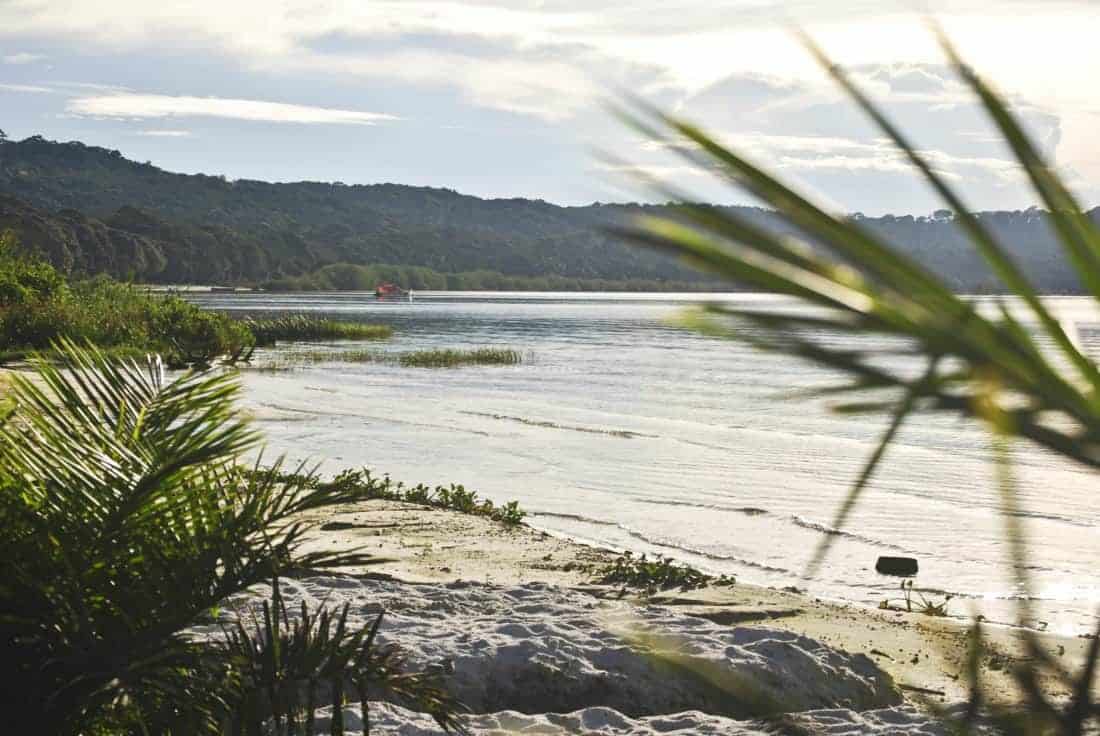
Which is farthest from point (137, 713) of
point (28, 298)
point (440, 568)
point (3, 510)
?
point (28, 298)

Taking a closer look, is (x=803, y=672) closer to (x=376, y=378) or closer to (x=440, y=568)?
(x=440, y=568)

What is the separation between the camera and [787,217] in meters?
0.62

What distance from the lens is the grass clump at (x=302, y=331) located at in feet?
174

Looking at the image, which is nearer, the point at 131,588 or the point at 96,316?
the point at 131,588

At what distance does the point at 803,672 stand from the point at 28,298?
99.2 feet

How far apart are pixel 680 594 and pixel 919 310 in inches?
355

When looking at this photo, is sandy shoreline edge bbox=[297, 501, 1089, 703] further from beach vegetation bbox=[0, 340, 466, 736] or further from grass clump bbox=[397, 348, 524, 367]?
grass clump bbox=[397, 348, 524, 367]

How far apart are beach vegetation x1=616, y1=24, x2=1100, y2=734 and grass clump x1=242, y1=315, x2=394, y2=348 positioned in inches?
2017

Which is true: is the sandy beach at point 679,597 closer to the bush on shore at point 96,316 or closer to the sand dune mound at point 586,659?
the sand dune mound at point 586,659

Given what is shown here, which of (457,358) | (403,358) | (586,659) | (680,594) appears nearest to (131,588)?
(586,659)

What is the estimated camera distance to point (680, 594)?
9.38 metres

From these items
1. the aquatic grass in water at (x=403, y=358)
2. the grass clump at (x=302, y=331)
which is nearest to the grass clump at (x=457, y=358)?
the aquatic grass in water at (x=403, y=358)

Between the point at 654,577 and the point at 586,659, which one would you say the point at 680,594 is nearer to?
the point at 654,577

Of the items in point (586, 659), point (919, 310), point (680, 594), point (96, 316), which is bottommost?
point (680, 594)
